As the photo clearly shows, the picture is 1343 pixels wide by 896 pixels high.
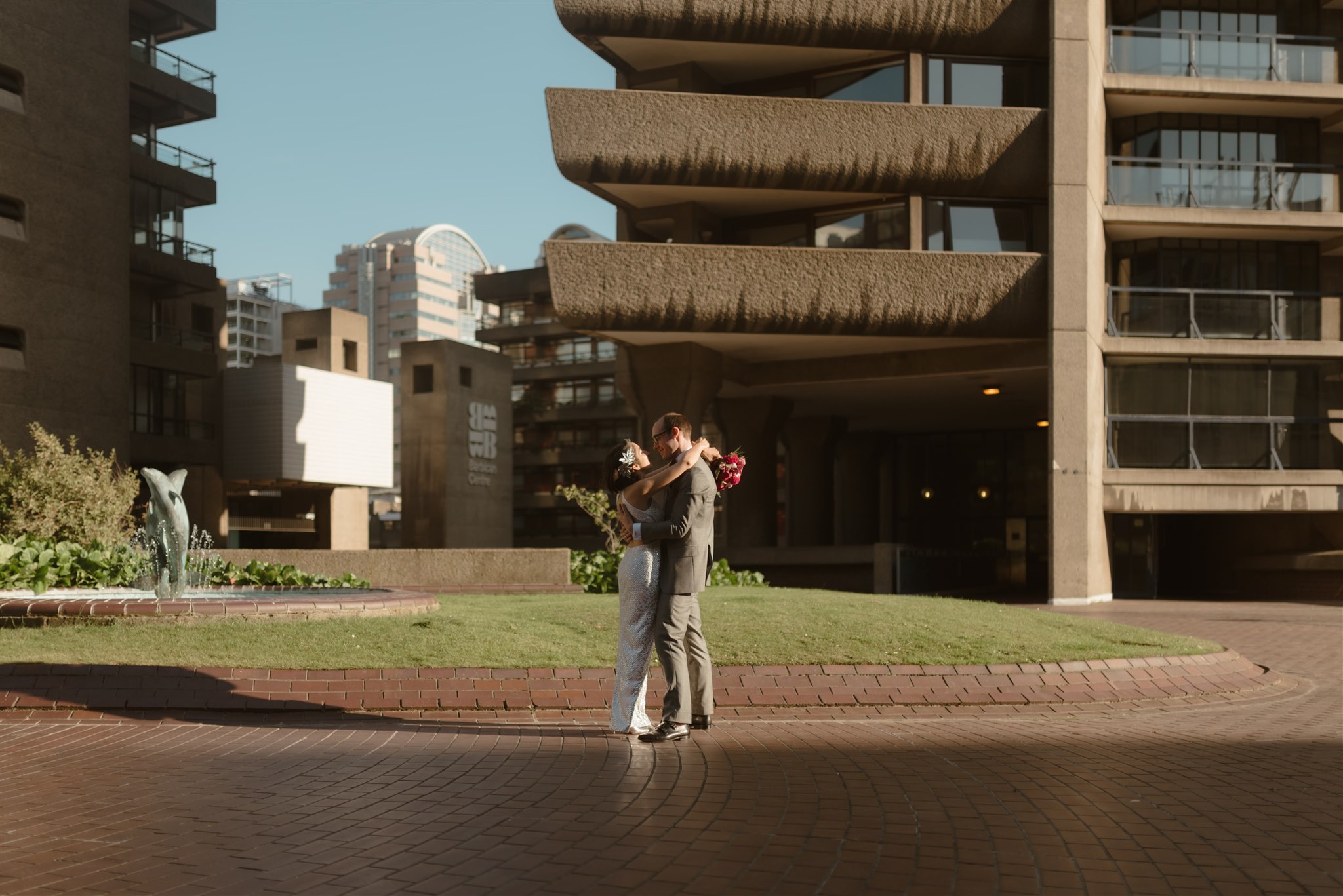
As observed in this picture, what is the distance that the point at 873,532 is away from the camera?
139ft

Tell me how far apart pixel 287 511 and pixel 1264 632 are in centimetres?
4838

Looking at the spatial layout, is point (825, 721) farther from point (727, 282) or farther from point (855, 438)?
point (855, 438)

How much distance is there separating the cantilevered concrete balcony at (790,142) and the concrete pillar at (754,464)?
8.42 meters

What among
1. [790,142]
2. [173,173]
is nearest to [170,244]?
[173,173]

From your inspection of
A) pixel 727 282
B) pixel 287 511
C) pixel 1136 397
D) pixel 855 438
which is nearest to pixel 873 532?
pixel 855 438

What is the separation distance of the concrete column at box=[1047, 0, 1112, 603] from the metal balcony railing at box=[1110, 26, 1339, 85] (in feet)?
7.93

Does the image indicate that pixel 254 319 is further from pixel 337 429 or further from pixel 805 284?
pixel 805 284

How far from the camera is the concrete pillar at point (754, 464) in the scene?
108 feet

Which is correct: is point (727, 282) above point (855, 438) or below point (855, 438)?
above

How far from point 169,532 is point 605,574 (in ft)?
25.6

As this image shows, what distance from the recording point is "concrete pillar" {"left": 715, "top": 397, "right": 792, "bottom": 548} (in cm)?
3291

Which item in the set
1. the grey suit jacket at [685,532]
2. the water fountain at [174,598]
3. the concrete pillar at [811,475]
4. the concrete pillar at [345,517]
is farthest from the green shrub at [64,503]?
the concrete pillar at [345,517]

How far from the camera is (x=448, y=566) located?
20.6 m

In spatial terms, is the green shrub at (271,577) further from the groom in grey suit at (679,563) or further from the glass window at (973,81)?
the glass window at (973,81)
